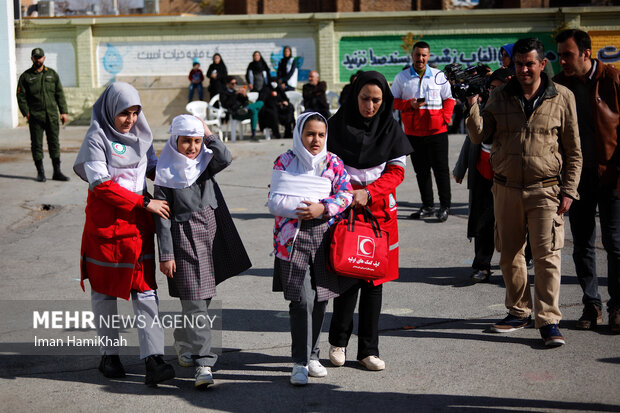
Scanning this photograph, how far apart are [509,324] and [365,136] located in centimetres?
181

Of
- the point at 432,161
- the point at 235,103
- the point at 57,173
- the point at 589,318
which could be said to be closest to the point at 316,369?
the point at 589,318

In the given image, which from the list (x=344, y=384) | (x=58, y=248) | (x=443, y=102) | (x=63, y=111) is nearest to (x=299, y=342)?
(x=344, y=384)

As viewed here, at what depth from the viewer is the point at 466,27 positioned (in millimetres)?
24812

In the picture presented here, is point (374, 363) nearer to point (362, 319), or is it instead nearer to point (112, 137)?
point (362, 319)

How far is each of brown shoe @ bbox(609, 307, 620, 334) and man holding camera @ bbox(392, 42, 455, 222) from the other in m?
4.21

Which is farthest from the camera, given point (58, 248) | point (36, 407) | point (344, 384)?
point (58, 248)

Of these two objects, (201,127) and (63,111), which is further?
(63,111)

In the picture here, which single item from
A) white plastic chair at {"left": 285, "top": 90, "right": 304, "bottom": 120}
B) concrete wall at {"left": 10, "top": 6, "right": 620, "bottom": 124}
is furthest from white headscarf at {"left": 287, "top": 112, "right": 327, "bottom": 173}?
concrete wall at {"left": 10, "top": 6, "right": 620, "bottom": 124}

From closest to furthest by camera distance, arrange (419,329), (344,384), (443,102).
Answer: (344,384)
(419,329)
(443,102)

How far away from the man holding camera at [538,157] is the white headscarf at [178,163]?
1907 millimetres

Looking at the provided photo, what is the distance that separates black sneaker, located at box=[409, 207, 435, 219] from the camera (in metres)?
9.98

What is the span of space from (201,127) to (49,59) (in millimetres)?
21219

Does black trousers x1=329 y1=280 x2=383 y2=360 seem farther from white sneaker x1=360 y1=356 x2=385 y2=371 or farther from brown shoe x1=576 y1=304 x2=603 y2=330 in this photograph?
brown shoe x1=576 y1=304 x2=603 y2=330

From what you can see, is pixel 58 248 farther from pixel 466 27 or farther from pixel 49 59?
pixel 466 27
